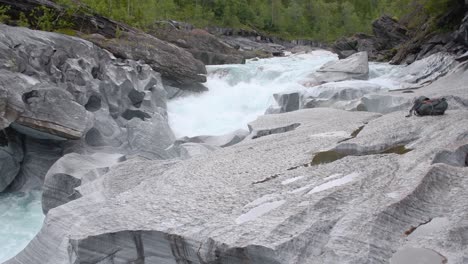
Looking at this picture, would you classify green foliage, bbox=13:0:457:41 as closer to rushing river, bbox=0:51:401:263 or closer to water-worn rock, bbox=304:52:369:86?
rushing river, bbox=0:51:401:263

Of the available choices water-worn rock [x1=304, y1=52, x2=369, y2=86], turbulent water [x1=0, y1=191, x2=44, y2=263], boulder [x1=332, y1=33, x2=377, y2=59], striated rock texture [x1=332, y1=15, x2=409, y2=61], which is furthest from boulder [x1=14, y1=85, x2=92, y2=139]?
striated rock texture [x1=332, y1=15, x2=409, y2=61]

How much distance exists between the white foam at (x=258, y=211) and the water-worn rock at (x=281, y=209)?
22 millimetres

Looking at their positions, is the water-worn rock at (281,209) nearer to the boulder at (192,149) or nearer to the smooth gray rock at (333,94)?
the boulder at (192,149)

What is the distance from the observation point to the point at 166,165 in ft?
48.8

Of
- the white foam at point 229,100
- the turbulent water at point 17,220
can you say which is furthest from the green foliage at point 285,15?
the turbulent water at point 17,220

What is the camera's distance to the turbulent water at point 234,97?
2992 centimetres

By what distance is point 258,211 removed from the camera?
938 centimetres

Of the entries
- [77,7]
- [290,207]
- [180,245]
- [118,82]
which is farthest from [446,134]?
[77,7]

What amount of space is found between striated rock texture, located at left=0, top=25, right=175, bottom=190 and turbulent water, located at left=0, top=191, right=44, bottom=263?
50.1 inches

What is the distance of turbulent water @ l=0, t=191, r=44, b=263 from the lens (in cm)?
1429

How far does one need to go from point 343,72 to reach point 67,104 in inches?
931

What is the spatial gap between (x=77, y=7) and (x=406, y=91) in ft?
87.9

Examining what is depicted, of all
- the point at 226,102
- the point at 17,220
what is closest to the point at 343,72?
the point at 226,102

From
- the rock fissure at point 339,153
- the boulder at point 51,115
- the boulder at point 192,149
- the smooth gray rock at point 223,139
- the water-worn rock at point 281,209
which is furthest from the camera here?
the smooth gray rock at point 223,139
